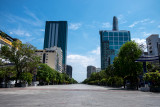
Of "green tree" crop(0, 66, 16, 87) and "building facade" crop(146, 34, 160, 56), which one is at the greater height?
"building facade" crop(146, 34, 160, 56)

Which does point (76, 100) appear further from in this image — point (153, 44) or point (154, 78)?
point (153, 44)

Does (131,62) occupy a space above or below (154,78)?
above

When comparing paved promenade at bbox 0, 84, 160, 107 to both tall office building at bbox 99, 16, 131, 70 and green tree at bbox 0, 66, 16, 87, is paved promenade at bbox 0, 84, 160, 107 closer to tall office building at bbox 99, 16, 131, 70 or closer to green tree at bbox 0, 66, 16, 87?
green tree at bbox 0, 66, 16, 87

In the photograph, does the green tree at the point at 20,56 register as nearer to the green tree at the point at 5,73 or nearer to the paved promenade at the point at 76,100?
the green tree at the point at 5,73

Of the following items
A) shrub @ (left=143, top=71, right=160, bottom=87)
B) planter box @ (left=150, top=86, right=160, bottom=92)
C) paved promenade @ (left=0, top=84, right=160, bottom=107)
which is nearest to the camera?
paved promenade @ (left=0, top=84, right=160, bottom=107)

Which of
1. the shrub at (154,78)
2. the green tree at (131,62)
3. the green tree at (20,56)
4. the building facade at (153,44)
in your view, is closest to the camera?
the shrub at (154,78)

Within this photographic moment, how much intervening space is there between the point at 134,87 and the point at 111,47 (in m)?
150

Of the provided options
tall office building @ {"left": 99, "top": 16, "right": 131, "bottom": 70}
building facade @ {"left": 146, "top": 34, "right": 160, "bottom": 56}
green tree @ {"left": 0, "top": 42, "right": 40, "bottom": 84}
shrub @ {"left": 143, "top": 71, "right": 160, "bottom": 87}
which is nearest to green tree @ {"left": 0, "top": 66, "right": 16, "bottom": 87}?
green tree @ {"left": 0, "top": 42, "right": 40, "bottom": 84}

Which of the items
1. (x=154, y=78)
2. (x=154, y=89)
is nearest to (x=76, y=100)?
(x=154, y=78)

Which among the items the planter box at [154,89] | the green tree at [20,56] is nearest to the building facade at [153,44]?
the planter box at [154,89]

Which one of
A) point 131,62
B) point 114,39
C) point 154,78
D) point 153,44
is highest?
point 114,39

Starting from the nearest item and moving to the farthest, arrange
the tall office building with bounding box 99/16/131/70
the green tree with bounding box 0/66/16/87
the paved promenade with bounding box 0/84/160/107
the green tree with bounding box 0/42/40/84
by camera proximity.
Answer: the paved promenade with bounding box 0/84/160/107 < the green tree with bounding box 0/66/16/87 < the green tree with bounding box 0/42/40/84 < the tall office building with bounding box 99/16/131/70

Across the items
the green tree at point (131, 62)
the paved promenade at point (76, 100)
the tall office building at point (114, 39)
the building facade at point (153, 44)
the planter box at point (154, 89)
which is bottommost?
the planter box at point (154, 89)

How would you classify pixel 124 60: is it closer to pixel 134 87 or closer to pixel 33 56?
pixel 134 87
